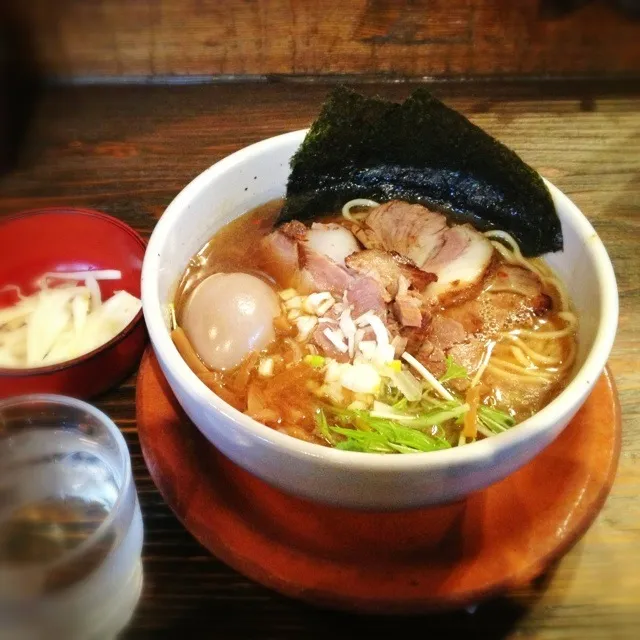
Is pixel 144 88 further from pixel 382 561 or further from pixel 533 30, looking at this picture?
pixel 382 561

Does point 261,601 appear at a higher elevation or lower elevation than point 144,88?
lower

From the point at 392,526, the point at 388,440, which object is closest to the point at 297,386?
the point at 388,440

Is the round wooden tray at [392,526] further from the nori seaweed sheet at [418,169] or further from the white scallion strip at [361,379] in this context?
the nori seaweed sheet at [418,169]

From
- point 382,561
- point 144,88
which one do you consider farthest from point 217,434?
point 144,88

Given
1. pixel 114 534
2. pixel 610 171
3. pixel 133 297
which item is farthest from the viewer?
pixel 610 171

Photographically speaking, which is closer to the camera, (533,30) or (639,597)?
Result: (639,597)

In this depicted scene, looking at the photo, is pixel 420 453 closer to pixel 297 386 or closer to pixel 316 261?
pixel 297 386

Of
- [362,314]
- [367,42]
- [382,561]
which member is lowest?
[382,561]

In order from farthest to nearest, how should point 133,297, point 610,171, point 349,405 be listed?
point 610,171 → point 133,297 → point 349,405
